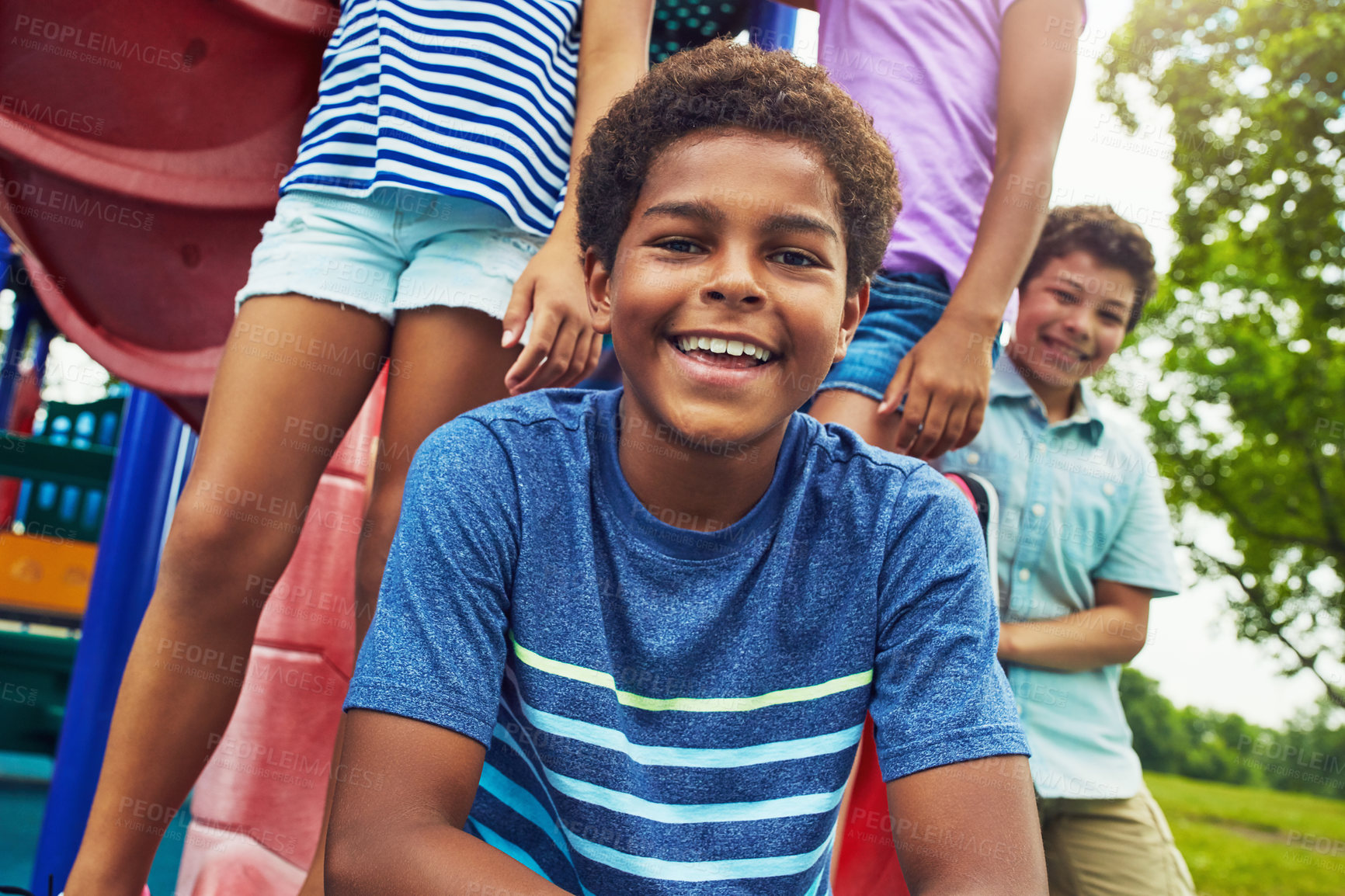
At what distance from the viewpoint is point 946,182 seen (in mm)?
1818

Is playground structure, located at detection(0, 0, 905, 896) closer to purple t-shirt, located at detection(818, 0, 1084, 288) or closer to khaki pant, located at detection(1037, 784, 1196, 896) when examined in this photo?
purple t-shirt, located at detection(818, 0, 1084, 288)

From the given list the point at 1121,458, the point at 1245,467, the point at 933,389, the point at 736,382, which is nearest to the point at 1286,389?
the point at 1245,467

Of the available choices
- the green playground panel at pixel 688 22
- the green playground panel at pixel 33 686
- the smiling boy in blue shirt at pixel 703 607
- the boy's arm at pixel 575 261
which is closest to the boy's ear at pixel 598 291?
the boy's arm at pixel 575 261

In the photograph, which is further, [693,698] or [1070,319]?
[1070,319]

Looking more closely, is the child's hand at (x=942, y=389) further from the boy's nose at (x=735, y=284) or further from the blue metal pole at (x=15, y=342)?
the blue metal pole at (x=15, y=342)

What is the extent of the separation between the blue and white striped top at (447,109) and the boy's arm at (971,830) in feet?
3.35

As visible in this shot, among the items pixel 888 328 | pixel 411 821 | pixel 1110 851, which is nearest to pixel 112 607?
pixel 411 821

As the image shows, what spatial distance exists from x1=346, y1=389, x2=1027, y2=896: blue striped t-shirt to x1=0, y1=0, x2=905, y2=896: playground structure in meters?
0.37

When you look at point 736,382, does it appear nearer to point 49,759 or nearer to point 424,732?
point 424,732

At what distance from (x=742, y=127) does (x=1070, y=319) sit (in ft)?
4.57

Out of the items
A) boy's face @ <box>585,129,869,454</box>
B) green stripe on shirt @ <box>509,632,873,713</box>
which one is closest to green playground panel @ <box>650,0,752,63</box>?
boy's face @ <box>585,129,869,454</box>

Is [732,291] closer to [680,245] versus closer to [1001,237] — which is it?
[680,245]

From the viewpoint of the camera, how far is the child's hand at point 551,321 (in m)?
1.43

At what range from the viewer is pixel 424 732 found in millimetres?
1034
